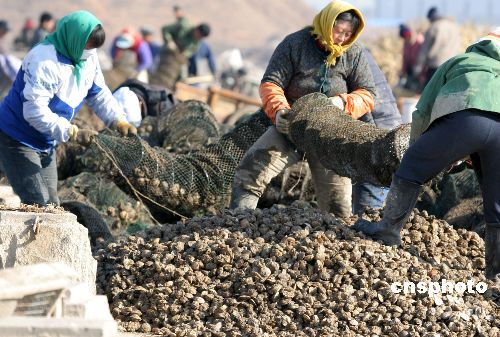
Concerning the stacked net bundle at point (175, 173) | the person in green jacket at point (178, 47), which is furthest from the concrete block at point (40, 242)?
the person in green jacket at point (178, 47)

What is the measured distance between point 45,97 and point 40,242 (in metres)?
1.57

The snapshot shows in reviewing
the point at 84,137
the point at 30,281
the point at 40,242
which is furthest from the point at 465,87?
the point at 84,137

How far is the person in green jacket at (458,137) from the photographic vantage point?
652 cm

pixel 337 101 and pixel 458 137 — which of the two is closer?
pixel 458 137

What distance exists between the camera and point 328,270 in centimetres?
645

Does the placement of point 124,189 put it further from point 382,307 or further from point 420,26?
point 420,26

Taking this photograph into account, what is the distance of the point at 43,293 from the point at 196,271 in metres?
1.47

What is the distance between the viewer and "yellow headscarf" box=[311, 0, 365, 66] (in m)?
7.86

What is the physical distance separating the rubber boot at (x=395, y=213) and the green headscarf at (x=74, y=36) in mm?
2284

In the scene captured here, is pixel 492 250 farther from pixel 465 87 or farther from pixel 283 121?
pixel 283 121

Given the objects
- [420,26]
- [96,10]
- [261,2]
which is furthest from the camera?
[261,2]

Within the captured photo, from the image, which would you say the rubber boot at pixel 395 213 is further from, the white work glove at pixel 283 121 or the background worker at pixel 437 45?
the background worker at pixel 437 45

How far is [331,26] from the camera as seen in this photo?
309 inches

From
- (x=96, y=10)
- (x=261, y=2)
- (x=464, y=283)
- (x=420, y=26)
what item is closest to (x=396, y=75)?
(x=420, y=26)
